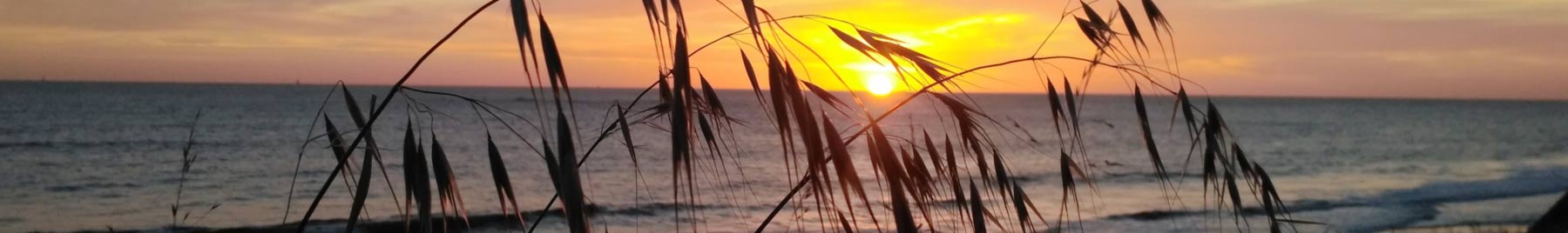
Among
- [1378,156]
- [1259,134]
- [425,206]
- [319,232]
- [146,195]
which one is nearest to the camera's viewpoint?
[425,206]

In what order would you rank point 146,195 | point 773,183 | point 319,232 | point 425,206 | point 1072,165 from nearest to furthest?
point 425,206 < point 1072,165 < point 319,232 < point 146,195 < point 773,183

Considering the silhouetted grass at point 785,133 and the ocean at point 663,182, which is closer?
the silhouetted grass at point 785,133

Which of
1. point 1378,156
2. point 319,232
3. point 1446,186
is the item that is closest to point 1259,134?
point 1378,156

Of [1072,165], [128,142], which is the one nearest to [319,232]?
[1072,165]

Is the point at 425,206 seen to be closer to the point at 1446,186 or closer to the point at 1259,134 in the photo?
the point at 1446,186

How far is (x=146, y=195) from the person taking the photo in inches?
654

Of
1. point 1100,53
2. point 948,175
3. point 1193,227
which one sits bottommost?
point 1193,227

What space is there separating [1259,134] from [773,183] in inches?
1407

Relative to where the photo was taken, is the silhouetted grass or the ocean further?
the ocean

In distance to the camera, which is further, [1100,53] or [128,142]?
[128,142]

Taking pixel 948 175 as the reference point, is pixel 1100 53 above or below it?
above

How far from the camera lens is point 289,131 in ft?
131

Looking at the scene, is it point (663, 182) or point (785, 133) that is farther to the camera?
point (663, 182)

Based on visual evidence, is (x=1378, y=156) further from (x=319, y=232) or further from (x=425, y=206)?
(x=425, y=206)
